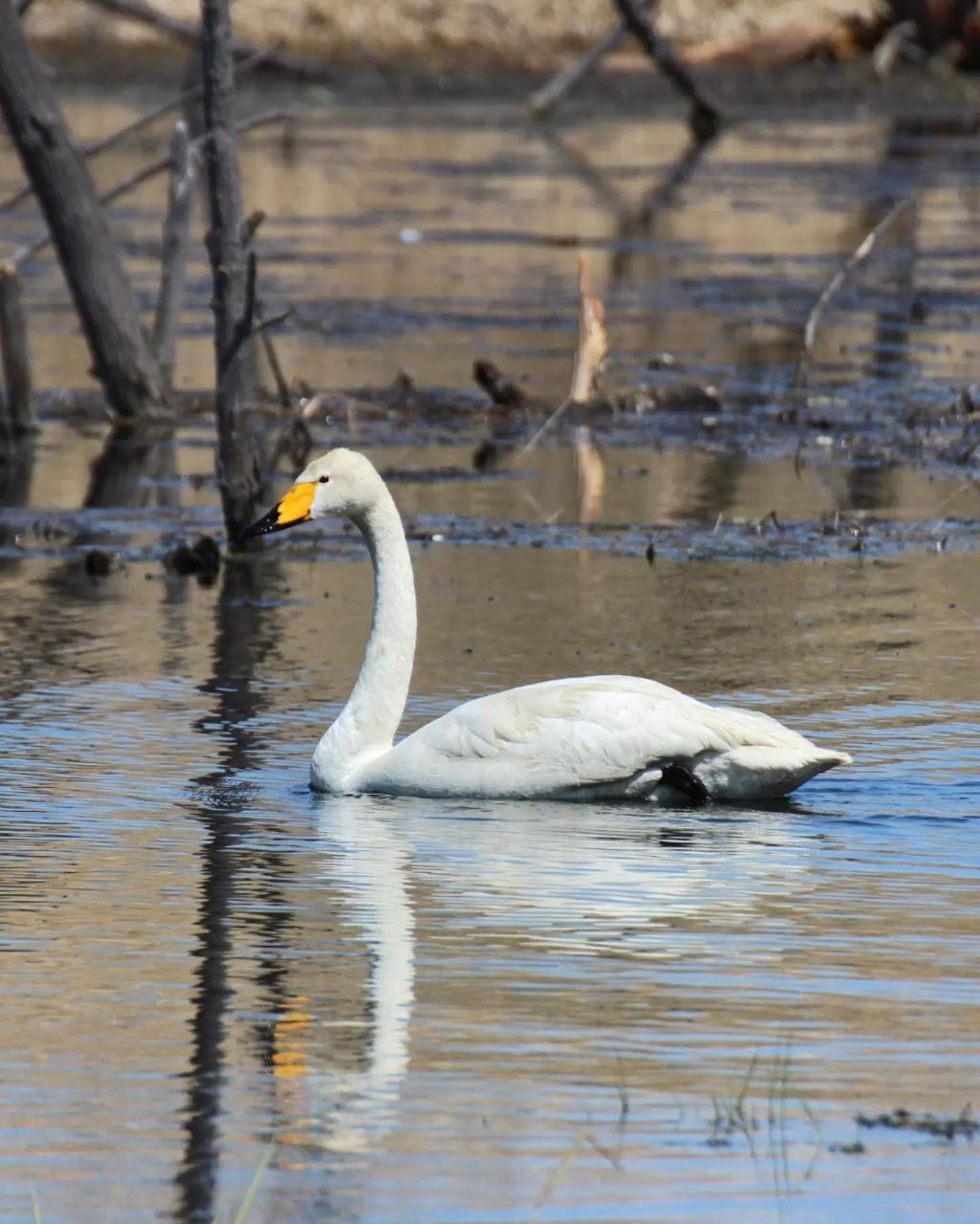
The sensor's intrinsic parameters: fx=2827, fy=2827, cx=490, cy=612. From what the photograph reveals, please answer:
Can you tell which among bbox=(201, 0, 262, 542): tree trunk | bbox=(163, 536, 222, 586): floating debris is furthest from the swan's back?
bbox=(201, 0, 262, 542): tree trunk

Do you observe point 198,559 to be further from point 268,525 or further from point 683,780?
point 683,780

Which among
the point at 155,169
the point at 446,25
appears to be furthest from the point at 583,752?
the point at 446,25

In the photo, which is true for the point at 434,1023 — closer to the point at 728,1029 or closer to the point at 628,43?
the point at 728,1029

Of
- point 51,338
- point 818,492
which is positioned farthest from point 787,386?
point 51,338

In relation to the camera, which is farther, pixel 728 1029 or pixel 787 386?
pixel 787 386

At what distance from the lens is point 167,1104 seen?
5.48 m

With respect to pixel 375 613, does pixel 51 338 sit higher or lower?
higher

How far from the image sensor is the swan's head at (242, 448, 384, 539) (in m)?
8.98

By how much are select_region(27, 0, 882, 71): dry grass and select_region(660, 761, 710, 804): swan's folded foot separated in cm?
4173

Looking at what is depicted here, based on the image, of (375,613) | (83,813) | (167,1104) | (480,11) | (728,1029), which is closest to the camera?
(167,1104)

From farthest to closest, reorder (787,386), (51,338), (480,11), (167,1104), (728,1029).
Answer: (480,11), (51,338), (787,386), (728,1029), (167,1104)

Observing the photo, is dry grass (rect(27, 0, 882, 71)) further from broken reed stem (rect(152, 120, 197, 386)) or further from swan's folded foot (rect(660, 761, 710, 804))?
swan's folded foot (rect(660, 761, 710, 804))

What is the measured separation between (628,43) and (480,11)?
9.26 feet

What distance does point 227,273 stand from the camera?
12664mm
